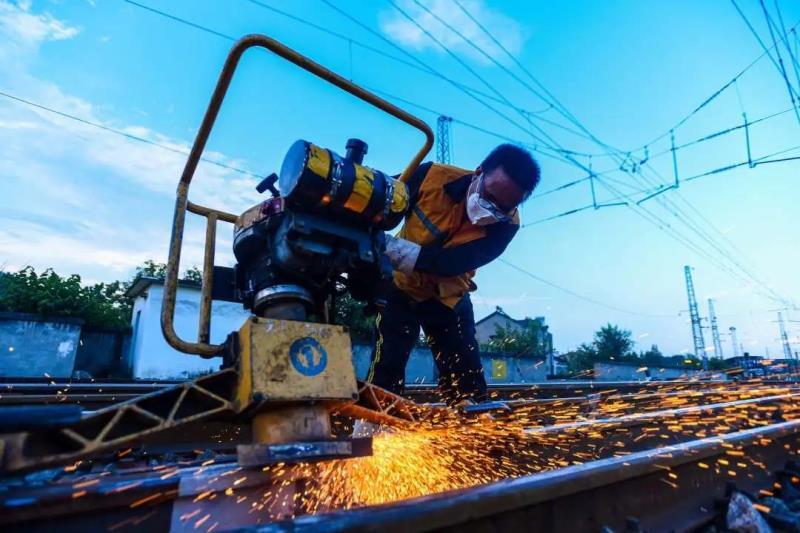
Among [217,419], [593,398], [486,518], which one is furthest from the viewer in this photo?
[593,398]

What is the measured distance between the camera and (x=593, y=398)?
19.5 ft

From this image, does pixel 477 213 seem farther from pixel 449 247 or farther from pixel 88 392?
pixel 88 392

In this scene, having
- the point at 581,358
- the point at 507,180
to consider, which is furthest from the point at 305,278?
the point at 581,358

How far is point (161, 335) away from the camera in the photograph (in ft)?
49.6

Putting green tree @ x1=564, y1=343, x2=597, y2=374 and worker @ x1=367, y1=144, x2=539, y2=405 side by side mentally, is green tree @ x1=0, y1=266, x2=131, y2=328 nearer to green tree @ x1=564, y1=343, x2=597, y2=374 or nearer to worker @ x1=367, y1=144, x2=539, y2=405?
worker @ x1=367, y1=144, x2=539, y2=405

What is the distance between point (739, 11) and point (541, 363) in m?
17.0

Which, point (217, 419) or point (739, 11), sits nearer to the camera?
point (217, 419)

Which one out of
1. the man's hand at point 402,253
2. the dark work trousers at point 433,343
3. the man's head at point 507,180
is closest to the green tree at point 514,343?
the dark work trousers at point 433,343

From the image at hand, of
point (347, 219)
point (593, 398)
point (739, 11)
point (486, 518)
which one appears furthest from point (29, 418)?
point (739, 11)

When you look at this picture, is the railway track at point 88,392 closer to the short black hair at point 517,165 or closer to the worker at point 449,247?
the worker at point 449,247

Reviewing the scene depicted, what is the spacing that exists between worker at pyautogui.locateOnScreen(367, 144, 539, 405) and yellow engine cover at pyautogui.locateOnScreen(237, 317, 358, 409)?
123 centimetres

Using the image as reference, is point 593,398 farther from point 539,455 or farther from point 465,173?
point 465,173

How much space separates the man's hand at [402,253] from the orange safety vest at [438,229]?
534mm

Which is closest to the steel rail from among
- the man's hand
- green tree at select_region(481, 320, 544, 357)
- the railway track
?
the man's hand
